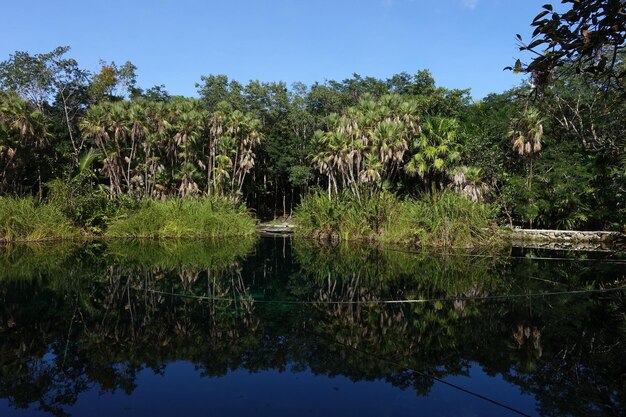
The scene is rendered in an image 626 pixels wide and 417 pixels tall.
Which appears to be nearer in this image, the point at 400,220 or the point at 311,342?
the point at 311,342

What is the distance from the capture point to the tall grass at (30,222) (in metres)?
20.3

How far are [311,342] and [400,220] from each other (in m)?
14.5

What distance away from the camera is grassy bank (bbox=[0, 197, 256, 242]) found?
67.7ft

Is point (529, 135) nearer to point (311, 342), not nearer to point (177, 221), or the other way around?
point (177, 221)

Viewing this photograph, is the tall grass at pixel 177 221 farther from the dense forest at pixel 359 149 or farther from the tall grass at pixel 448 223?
the tall grass at pixel 448 223

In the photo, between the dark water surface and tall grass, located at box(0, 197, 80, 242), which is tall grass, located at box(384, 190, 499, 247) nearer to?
the dark water surface

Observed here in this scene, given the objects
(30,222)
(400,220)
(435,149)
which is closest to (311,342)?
(400,220)

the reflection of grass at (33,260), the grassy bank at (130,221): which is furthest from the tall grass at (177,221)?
the reflection of grass at (33,260)

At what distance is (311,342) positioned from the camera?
7.06m

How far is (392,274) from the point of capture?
13.1m

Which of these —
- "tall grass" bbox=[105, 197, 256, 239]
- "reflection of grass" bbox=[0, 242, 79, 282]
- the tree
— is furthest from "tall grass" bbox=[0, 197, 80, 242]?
the tree

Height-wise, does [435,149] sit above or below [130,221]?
above

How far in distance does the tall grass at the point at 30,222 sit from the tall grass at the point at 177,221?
2.21 m

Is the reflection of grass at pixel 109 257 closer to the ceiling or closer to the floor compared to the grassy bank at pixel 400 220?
closer to the floor
